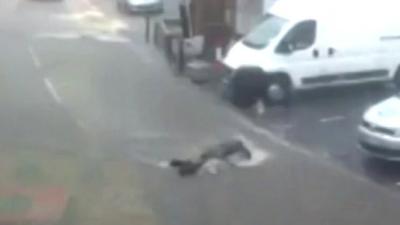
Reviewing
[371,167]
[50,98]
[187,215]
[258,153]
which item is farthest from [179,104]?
[187,215]

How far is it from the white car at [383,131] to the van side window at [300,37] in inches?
240

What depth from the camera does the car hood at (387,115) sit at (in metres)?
18.7

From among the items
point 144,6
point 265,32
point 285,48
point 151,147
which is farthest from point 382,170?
point 144,6

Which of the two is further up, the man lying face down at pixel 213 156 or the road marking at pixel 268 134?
the man lying face down at pixel 213 156

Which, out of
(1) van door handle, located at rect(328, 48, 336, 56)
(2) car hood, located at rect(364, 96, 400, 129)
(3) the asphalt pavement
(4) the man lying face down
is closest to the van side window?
(1) van door handle, located at rect(328, 48, 336, 56)

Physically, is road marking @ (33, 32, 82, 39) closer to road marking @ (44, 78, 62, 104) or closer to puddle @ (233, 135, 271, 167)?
road marking @ (44, 78, 62, 104)

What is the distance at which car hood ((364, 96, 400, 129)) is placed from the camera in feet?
61.4

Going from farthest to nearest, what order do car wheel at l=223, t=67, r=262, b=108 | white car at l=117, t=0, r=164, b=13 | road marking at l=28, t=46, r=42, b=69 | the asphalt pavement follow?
white car at l=117, t=0, r=164, b=13 < road marking at l=28, t=46, r=42, b=69 < car wheel at l=223, t=67, r=262, b=108 < the asphalt pavement

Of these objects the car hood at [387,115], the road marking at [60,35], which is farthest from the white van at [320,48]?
the road marking at [60,35]

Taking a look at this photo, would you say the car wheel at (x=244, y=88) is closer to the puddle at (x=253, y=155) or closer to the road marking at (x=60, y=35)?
the puddle at (x=253, y=155)

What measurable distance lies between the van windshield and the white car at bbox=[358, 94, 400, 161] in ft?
21.2

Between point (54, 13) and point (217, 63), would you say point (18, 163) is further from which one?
point (54, 13)

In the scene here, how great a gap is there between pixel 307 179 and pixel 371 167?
160 centimetres

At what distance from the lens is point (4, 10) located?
50.6 m
